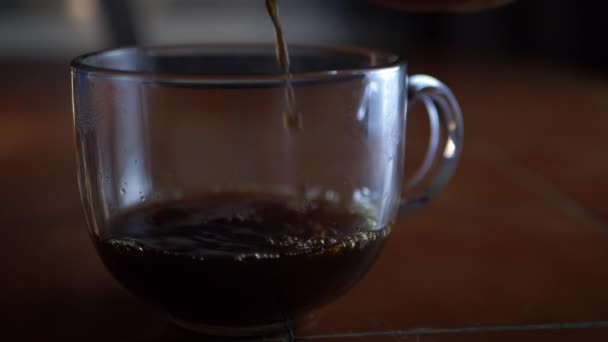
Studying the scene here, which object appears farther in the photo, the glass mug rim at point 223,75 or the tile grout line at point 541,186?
the tile grout line at point 541,186

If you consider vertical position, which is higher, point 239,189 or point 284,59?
point 284,59

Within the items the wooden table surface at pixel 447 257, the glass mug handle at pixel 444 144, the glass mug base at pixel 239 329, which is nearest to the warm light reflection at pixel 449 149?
the glass mug handle at pixel 444 144

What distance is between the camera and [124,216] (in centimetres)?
61

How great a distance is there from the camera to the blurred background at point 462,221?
2.13 ft

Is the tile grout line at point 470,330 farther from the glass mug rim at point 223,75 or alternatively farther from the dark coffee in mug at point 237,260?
the glass mug rim at point 223,75

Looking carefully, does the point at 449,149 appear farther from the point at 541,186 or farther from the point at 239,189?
the point at 541,186

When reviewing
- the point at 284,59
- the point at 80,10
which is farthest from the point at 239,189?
the point at 80,10

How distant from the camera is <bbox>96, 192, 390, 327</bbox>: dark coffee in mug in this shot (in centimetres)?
54

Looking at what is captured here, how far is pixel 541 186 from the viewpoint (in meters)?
1.01

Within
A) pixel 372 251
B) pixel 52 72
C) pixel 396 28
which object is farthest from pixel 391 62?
pixel 396 28

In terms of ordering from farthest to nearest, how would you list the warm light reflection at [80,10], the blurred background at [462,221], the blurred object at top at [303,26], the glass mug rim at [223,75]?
the warm light reflection at [80,10]
the blurred object at top at [303,26]
the blurred background at [462,221]
the glass mug rim at [223,75]

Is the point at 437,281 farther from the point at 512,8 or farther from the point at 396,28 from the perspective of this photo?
the point at 396,28

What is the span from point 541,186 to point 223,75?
61cm

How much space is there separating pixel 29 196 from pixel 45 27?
2.57 m
